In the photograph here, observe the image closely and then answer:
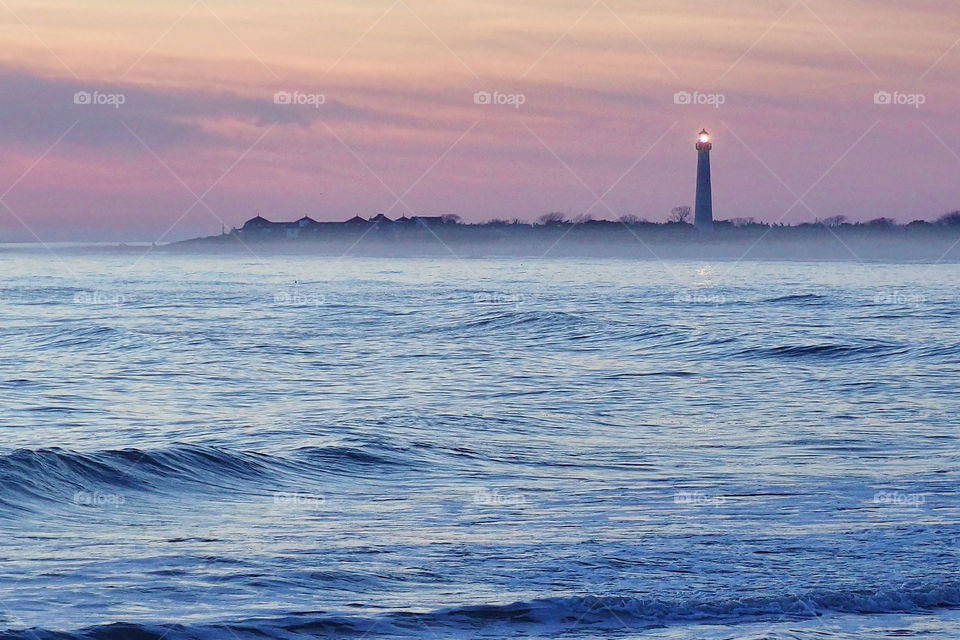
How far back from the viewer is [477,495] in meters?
10.6

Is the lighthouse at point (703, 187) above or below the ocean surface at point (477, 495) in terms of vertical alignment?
above

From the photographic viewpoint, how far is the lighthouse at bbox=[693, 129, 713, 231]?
365 ft

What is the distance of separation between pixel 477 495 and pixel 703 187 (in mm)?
109464

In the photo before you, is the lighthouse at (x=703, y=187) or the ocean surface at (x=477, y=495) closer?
the ocean surface at (x=477, y=495)

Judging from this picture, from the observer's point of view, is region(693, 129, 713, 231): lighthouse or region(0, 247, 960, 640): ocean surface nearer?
region(0, 247, 960, 640): ocean surface

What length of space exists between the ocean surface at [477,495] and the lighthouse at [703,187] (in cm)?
8556

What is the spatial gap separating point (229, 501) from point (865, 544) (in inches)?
225

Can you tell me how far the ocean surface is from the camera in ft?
22.3

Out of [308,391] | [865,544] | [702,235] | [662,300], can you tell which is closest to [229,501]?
[865,544]

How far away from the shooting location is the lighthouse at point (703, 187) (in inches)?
4384

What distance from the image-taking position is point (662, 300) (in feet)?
177

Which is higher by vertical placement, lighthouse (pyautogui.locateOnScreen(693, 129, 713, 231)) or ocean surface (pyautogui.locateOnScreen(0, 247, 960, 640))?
lighthouse (pyautogui.locateOnScreen(693, 129, 713, 231))

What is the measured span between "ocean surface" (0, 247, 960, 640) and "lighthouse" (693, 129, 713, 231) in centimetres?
8556

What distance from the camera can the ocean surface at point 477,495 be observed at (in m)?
6.81
